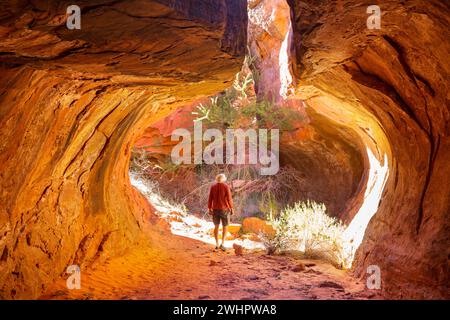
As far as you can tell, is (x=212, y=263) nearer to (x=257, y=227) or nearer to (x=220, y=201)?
(x=220, y=201)

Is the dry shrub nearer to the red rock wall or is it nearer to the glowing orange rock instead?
the glowing orange rock

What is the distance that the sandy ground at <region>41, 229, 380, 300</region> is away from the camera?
195 inches

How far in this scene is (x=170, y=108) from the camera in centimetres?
765

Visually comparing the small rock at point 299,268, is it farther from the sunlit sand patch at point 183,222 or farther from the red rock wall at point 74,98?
the red rock wall at point 74,98

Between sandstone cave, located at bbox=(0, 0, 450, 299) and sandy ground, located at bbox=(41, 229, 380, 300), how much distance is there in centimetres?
3

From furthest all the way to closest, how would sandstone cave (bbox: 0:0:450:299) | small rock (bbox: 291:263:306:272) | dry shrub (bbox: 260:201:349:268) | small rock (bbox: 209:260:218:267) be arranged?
dry shrub (bbox: 260:201:349:268) → small rock (bbox: 209:260:218:267) → small rock (bbox: 291:263:306:272) → sandstone cave (bbox: 0:0:450:299)

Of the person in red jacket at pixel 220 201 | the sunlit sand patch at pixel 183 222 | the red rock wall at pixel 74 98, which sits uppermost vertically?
the red rock wall at pixel 74 98

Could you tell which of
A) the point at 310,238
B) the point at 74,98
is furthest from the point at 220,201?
the point at 74,98

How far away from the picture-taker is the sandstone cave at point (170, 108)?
3.19 m

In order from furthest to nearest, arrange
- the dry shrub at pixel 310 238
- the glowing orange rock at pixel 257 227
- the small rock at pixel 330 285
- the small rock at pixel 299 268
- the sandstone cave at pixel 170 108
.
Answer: the glowing orange rock at pixel 257 227 → the dry shrub at pixel 310 238 → the small rock at pixel 299 268 → the small rock at pixel 330 285 → the sandstone cave at pixel 170 108

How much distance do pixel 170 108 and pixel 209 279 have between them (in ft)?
11.8

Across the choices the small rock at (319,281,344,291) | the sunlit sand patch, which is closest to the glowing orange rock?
the sunlit sand patch

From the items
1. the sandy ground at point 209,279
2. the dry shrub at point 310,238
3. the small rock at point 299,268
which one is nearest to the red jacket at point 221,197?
the sandy ground at point 209,279

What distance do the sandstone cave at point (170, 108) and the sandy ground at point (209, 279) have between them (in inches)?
1.3
